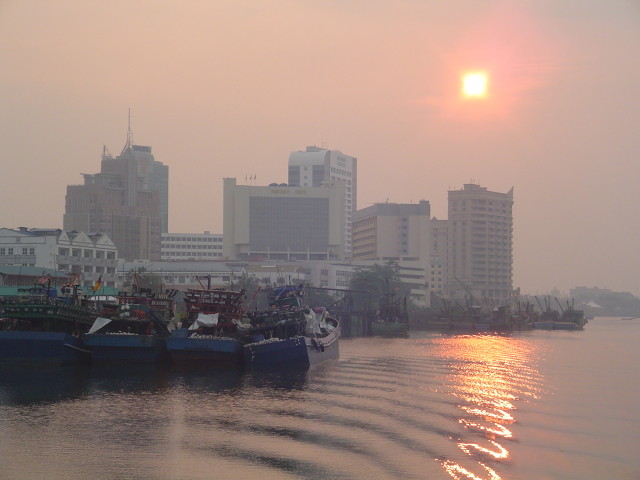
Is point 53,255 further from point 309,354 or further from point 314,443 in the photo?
point 314,443

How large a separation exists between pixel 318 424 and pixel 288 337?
85.6 feet

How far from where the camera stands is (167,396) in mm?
46844

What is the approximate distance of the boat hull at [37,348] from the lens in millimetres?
57281

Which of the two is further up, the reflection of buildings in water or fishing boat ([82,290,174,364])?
fishing boat ([82,290,174,364])

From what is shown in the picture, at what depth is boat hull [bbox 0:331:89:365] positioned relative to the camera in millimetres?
57281

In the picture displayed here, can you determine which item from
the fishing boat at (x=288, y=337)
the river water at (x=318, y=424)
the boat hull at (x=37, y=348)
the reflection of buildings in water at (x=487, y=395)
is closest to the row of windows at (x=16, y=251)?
the fishing boat at (x=288, y=337)

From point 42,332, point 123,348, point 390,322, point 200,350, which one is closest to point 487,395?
point 200,350

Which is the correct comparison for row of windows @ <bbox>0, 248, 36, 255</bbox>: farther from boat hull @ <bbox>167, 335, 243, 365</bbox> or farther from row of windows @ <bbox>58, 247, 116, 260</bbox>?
A: boat hull @ <bbox>167, 335, 243, 365</bbox>

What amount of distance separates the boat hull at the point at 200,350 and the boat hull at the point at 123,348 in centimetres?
158

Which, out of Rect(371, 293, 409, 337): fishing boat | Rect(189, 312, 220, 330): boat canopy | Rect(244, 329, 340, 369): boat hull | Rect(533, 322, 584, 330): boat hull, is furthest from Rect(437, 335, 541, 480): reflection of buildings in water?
Rect(533, 322, 584, 330): boat hull

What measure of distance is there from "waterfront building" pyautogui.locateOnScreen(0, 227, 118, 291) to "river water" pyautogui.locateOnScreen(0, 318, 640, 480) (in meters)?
69.7

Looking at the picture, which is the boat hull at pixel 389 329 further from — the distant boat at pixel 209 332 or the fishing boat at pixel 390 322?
the distant boat at pixel 209 332

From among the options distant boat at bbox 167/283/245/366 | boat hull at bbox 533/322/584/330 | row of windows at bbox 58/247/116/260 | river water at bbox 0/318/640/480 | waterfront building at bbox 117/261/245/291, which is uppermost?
row of windows at bbox 58/247/116/260

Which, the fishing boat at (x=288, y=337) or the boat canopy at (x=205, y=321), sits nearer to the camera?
the fishing boat at (x=288, y=337)
